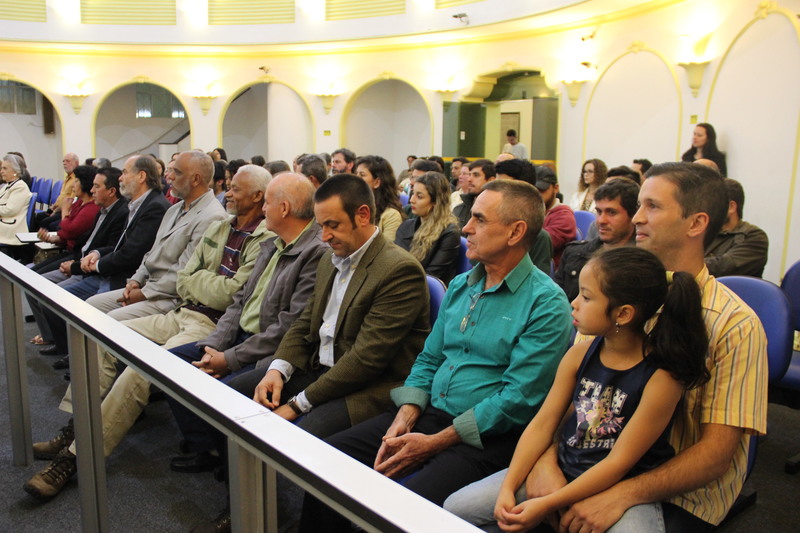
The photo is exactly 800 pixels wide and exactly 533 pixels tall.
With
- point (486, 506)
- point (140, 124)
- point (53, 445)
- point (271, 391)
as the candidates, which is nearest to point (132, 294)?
point (53, 445)

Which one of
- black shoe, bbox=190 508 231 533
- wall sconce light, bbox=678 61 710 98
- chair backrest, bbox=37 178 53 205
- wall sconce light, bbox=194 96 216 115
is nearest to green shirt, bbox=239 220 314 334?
black shoe, bbox=190 508 231 533

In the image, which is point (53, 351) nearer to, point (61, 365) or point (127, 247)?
point (61, 365)

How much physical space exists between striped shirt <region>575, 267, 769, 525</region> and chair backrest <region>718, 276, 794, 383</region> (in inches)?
36.9

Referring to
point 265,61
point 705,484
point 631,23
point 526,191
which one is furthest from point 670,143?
point 265,61

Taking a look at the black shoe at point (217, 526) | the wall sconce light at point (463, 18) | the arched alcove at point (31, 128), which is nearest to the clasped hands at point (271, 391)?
the black shoe at point (217, 526)

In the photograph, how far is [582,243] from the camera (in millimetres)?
3150

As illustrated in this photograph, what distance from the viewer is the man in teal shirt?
5.90 ft

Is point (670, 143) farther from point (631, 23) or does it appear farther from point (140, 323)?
point (140, 323)

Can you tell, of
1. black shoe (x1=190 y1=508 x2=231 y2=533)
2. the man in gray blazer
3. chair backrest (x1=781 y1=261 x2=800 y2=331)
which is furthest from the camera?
the man in gray blazer

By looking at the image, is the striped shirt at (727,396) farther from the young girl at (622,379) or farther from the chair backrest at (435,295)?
the chair backrest at (435,295)

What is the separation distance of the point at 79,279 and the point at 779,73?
617cm

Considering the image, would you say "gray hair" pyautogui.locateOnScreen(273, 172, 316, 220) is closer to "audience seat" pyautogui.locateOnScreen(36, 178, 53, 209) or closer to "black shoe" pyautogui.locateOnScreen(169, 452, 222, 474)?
"black shoe" pyautogui.locateOnScreen(169, 452, 222, 474)

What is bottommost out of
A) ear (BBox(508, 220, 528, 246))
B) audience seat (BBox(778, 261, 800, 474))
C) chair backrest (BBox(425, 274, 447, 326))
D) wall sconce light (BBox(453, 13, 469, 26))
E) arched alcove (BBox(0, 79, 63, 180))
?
audience seat (BBox(778, 261, 800, 474))

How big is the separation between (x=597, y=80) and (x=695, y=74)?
1.77m
